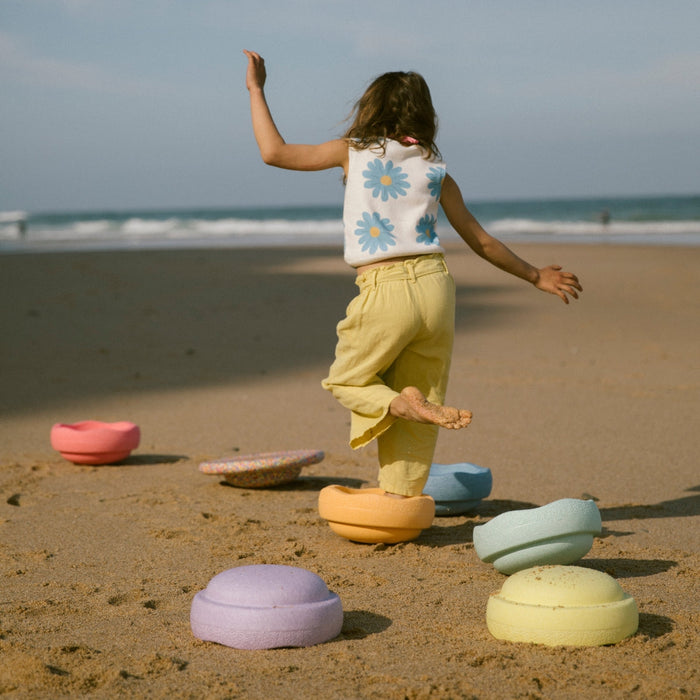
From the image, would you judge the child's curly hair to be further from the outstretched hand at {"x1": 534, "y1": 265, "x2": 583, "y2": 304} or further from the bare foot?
the bare foot

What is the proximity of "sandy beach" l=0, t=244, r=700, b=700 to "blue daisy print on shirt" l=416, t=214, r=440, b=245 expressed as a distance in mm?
1176

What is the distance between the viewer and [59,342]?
9039 millimetres

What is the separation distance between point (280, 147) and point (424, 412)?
1151mm

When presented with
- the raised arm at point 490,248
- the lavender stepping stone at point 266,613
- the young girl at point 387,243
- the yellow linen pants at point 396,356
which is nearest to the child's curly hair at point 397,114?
the young girl at point 387,243

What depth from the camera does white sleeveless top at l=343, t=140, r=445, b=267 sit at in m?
3.59

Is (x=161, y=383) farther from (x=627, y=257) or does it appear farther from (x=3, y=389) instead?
(x=627, y=257)

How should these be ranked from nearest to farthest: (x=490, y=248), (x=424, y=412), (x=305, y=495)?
(x=424, y=412) < (x=490, y=248) < (x=305, y=495)

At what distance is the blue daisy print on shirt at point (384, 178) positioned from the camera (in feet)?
11.8

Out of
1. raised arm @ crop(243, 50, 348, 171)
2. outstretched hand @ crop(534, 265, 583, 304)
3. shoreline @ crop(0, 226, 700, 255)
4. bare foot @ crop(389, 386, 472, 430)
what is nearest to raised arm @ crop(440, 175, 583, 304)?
outstretched hand @ crop(534, 265, 583, 304)

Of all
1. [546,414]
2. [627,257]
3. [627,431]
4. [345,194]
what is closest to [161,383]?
[546,414]

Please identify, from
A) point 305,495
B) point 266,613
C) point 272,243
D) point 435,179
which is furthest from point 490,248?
point 272,243

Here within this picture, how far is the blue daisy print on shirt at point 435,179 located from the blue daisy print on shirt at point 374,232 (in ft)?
0.70

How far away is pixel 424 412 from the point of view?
333 cm

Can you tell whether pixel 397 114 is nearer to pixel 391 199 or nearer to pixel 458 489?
pixel 391 199
